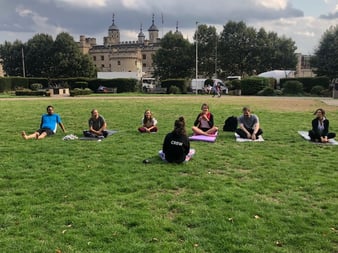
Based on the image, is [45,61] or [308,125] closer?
[308,125]

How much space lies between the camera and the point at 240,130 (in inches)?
493

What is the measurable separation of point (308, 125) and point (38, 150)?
1052cm

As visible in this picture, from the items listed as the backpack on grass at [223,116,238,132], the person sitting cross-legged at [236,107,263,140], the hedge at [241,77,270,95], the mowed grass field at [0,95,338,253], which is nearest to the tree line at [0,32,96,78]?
the hedge at [241,77,270,95]

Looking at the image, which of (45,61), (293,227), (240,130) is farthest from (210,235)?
(45,61)

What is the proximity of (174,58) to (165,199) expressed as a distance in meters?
77.1

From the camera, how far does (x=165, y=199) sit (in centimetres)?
637

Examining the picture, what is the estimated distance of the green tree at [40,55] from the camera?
282 feet

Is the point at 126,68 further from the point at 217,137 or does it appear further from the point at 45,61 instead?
the point at 217,137

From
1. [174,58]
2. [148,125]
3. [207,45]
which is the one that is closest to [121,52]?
[174,58]

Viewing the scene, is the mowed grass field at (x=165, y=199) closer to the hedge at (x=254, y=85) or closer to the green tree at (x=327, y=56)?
the hedge at (x=254, y=85)

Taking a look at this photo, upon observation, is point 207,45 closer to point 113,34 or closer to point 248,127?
point 248,127

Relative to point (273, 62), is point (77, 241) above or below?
below

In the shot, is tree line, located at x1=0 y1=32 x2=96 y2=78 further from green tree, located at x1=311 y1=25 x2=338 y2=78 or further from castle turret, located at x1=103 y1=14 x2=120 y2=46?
castle turret, located at x1=103 y1=14 x2=120 y2=46

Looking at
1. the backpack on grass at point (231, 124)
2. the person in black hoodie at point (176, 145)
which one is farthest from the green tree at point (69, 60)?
the person in black hoodie at point (176, 145)
